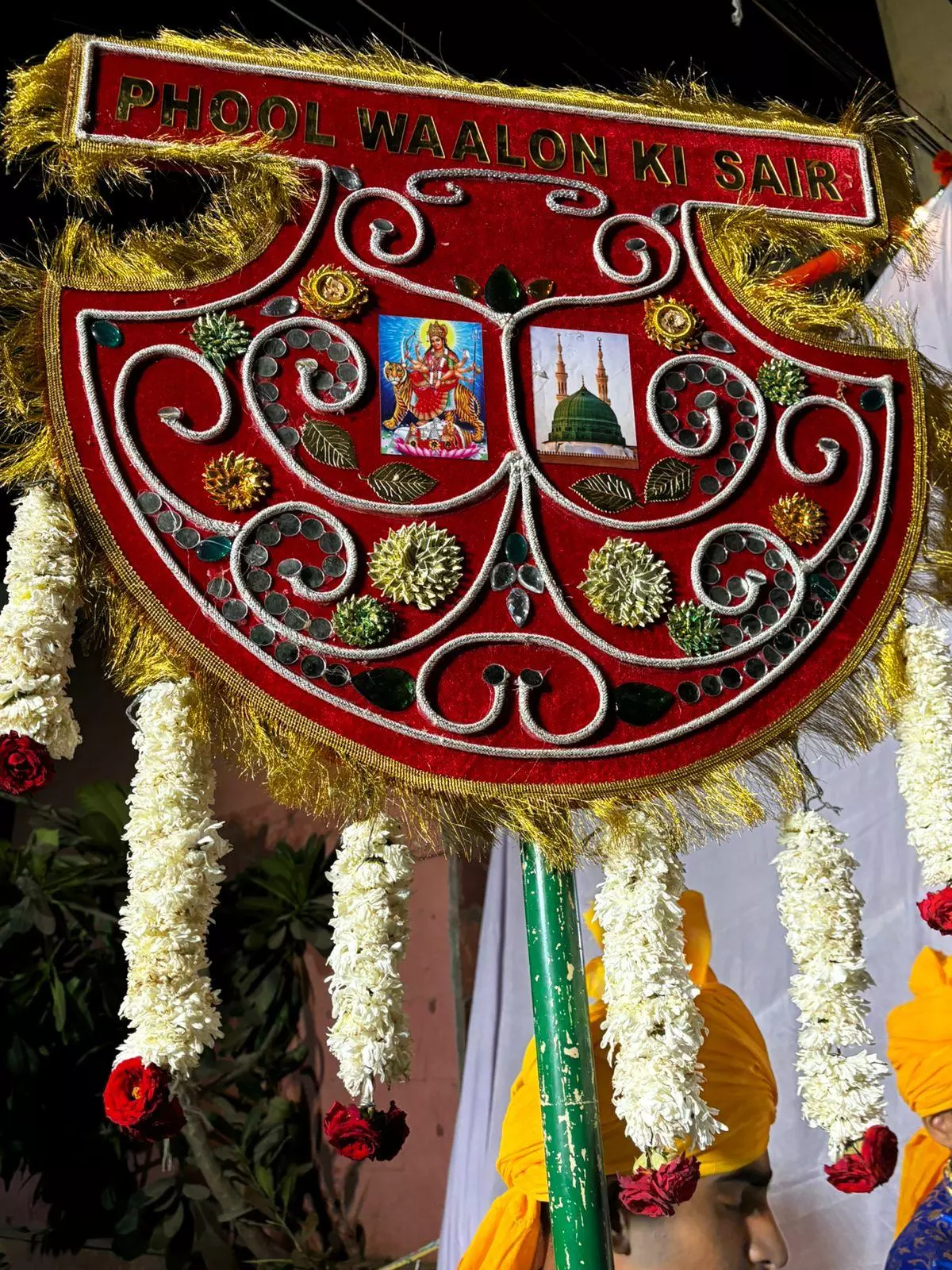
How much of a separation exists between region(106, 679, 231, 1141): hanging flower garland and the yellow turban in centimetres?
90

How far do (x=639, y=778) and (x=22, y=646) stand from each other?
76 cm

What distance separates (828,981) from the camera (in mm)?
1564

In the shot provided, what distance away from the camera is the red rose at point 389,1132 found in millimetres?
1402

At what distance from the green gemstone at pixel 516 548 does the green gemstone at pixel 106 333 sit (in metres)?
0.57

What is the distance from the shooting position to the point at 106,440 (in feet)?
5.16

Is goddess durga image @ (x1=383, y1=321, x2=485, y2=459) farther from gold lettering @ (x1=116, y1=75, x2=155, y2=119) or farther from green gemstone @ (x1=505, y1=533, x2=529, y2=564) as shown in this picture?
gold lettering @ (x1=116, y1=75, x2=155, y2=119)

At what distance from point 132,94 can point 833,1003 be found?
1537 mm

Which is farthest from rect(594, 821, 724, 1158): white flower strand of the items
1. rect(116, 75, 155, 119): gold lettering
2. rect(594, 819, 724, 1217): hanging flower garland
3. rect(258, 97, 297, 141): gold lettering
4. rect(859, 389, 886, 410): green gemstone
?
rect(116, 75, 155, 119): gold lettering

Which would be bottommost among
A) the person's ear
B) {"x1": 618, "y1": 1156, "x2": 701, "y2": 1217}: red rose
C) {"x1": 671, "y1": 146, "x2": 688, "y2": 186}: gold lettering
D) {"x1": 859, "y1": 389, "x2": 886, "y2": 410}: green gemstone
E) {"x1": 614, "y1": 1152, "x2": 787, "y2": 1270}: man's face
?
{"x1": 614, "y1": 1152, "x2": 787, "y2": 1270}: man's face

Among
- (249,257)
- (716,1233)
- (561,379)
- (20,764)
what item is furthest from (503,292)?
(716,1233)

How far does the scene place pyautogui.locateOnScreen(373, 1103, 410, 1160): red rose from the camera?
4.60 feet

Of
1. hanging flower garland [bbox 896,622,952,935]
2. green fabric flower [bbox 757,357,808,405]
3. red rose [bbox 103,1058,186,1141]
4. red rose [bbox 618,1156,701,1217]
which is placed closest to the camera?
red rose [bbox 103,1058,186,1141]

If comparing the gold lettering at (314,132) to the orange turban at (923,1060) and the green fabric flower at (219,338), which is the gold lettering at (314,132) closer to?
the green fabric flower at (219,338)

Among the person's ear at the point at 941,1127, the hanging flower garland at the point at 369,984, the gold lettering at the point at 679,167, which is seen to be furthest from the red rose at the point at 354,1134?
the gold lettering at the point at 679,167
